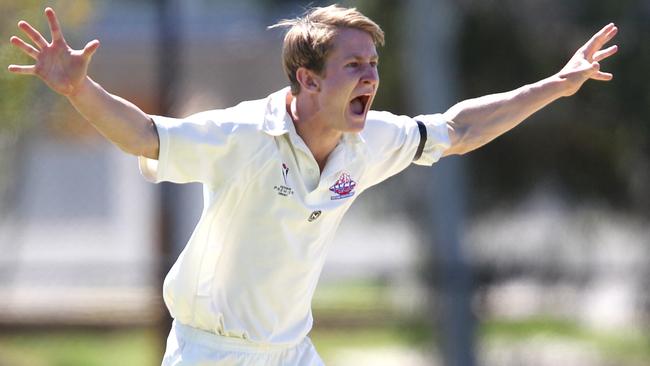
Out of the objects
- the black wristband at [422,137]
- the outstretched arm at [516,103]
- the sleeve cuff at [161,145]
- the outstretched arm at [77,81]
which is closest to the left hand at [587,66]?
the outstretched arm at [516,103]

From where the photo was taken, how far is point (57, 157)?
54.3 ft

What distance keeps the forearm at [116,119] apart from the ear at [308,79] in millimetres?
607

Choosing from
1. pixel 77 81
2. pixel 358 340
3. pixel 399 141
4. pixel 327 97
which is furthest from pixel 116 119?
pixel 358 340

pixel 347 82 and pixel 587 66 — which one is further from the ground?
pixel 587 66

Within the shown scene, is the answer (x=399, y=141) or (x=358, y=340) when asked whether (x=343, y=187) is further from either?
(x=358, y=340)

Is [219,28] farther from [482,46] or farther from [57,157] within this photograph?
[57,157]

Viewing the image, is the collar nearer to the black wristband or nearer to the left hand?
the black wristband

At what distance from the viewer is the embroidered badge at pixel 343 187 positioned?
468 cm

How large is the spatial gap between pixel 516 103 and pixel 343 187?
765 mm

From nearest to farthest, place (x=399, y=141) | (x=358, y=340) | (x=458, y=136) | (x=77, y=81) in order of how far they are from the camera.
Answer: (x=77, y=81) → (x=399, y=141) → (x=458, y=136) → (x=358, y=340)

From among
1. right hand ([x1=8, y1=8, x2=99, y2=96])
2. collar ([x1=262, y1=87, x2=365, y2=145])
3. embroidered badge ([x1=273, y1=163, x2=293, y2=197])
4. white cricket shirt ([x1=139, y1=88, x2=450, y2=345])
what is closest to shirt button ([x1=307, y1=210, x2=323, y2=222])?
white cricket shirt ([x1=139, y1=88, x2=450, y2=345])

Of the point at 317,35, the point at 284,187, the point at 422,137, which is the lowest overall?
the point at 284,187

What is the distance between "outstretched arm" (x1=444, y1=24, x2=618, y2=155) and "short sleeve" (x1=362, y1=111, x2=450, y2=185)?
0.21ft

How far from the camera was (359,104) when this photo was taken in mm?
4594
